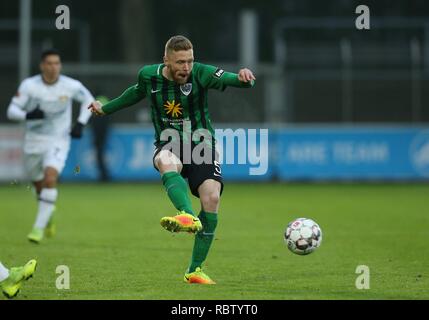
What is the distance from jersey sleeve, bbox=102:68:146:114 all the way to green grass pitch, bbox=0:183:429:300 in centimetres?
143

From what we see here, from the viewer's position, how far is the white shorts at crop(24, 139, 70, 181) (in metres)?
12.9

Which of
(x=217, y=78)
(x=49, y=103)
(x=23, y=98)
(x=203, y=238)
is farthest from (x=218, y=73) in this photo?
(x=23, y=98)

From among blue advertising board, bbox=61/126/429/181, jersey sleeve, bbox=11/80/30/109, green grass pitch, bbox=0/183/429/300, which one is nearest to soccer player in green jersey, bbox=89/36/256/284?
green grass pitch, bbox=0/183/429/300

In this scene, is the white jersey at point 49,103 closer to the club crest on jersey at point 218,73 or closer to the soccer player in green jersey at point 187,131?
the soccer player in green jersey at point 187,131

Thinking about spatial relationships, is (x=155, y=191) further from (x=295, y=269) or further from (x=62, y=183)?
(x=295, y=269)

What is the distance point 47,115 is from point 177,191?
16.6 ft

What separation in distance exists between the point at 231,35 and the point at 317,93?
6245 mm

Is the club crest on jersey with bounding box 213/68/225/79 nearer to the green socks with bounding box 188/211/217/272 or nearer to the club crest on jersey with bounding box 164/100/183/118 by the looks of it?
the club crest on jersey with bounding box 164/100/183/118

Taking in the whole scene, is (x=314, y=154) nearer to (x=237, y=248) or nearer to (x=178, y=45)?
(x=237, y=248)

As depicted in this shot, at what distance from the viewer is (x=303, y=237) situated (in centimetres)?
916

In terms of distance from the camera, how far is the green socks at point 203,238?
870 centimetres

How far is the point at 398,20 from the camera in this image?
2902 centimetres

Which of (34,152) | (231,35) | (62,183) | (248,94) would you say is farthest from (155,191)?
(231,35)
